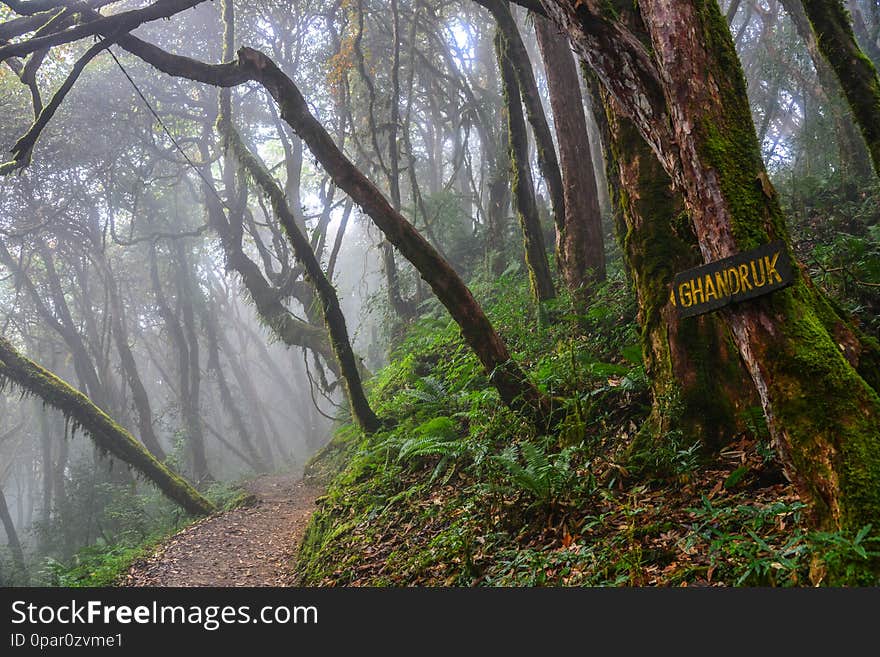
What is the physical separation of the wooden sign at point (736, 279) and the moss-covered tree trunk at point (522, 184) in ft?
17.9

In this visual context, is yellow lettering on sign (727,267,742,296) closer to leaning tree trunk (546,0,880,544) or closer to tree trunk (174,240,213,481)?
leaning tree trunk (546,0,880,544)

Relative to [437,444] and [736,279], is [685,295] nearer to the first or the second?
[736,279]

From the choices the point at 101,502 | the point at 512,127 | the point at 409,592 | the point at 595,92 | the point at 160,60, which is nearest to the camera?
the point at 409,592

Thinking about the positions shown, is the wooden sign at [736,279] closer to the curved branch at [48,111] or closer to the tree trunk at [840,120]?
the curved branch at [48,111]

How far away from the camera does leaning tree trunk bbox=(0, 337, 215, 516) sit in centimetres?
1302

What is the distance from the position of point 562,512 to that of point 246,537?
764 cm

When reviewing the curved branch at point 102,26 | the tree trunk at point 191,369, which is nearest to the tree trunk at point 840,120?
the curved branch at point 102,26

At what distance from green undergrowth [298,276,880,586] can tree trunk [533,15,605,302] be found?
521mm

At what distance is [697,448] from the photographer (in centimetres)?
458

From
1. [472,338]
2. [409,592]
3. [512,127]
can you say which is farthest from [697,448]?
[512,127]

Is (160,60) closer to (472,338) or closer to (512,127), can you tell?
(512,127)

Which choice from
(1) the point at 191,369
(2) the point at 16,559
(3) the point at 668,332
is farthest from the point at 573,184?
(1) the point at 191,369

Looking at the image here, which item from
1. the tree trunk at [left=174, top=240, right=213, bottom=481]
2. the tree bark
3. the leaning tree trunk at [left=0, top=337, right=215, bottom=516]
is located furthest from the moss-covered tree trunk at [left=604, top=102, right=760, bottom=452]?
the tree trunk at [left=174, top=240, right=213, bottom=481]

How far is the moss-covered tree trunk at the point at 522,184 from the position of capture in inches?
338
